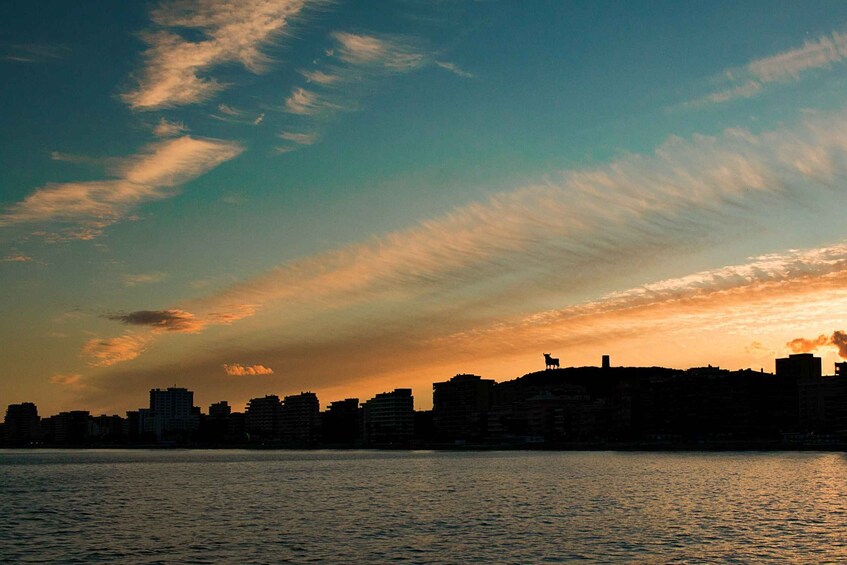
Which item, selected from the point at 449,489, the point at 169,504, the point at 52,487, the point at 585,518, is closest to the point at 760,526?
the point at 585,518

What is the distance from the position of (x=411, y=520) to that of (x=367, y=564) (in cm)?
2775

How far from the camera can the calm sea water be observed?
68250mm

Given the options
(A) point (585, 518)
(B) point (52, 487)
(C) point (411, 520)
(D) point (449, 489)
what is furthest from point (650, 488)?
(B) point (52, 487)

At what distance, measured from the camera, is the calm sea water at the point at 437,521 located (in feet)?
224

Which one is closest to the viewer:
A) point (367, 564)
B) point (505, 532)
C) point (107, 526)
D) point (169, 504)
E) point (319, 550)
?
point (367, 564)

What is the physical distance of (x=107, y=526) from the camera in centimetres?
8812

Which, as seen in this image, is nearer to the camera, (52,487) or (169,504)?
(169,504)

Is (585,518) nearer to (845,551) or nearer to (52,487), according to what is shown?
(845,551)

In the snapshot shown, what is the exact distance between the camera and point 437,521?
89.7 metres

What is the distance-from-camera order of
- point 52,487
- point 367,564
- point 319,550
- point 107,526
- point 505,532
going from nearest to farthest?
point 367,564, point 319,550, point 505,532, point 107,526, point 52,487

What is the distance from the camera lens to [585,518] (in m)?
90.8

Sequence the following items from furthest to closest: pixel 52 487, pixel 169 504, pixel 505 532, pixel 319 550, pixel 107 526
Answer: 1. pixel 52 487
2. pixel 169 504
3. pixel 107 526
4. pixel 505 532
5. pixel 319 550

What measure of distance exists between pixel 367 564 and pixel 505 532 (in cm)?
1982

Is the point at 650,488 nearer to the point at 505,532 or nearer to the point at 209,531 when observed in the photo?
the point at 505,532
